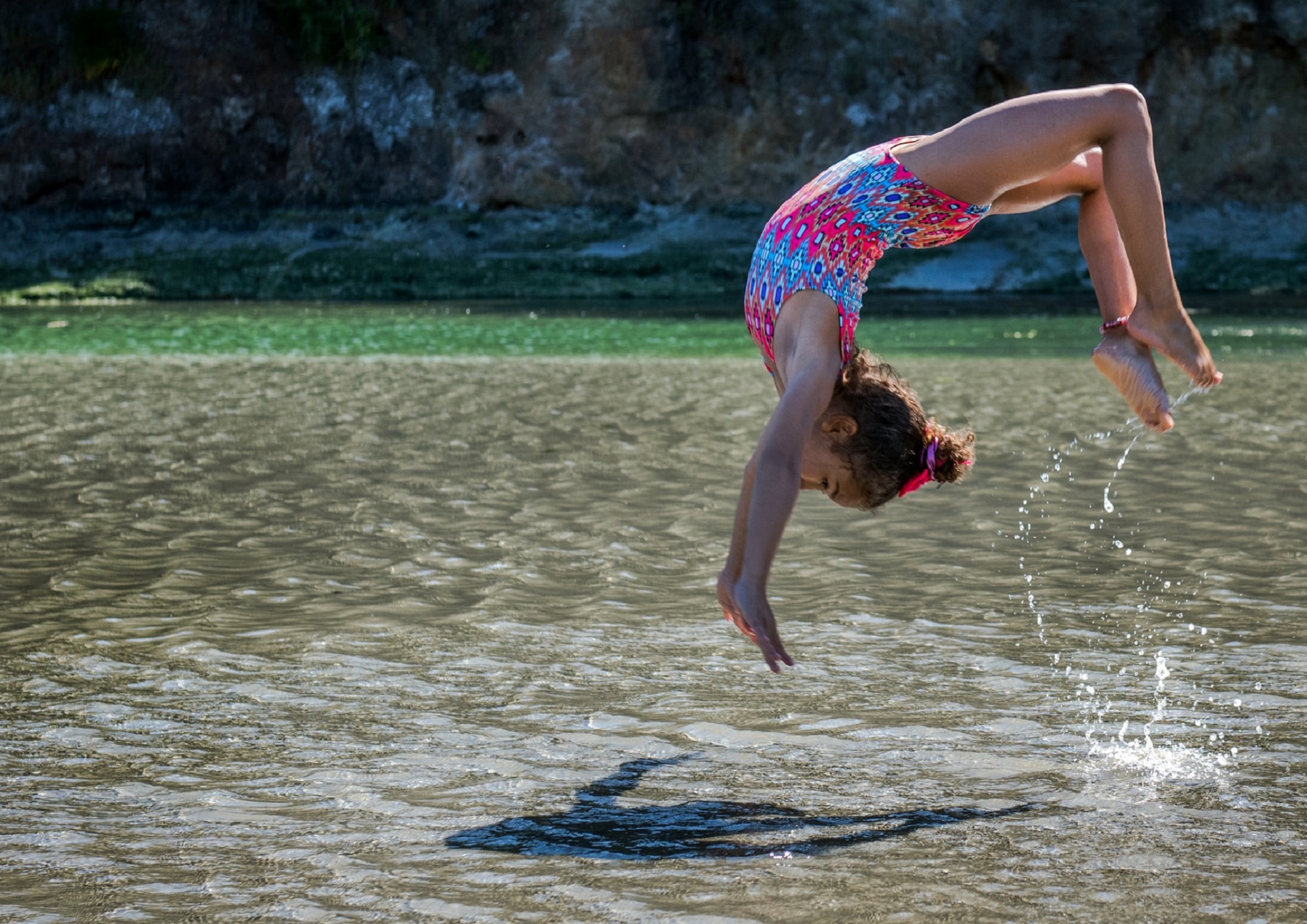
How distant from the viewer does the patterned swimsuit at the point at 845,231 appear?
4.20 m

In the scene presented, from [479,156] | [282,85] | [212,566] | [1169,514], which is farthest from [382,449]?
[282,85]

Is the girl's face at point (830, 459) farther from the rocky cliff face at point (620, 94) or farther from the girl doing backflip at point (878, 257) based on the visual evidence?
the rocky cliff face at point (620, 94)

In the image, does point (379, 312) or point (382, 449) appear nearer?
point (382, 449)

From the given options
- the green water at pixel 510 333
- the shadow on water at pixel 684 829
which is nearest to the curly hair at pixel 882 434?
the shadow on water at pixel 684 829

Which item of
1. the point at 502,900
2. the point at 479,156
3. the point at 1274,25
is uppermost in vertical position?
the point at 1274,25

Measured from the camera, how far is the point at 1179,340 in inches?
173

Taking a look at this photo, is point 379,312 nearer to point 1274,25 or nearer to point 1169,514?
point 1169,514

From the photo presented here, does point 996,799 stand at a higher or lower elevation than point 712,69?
lower

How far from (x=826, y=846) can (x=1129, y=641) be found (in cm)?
212

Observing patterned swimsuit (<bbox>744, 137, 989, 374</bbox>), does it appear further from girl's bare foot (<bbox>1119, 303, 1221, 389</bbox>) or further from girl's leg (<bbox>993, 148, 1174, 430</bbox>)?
girl's bare foot (<bbox>1119, 303, 1221, 389</bbox>)

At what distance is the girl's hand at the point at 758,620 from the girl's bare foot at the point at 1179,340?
1497mm

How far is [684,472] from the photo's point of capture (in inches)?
328

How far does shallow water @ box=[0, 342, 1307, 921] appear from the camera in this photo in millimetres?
3146

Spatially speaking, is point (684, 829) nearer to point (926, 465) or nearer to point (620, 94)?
point (926, 465)
